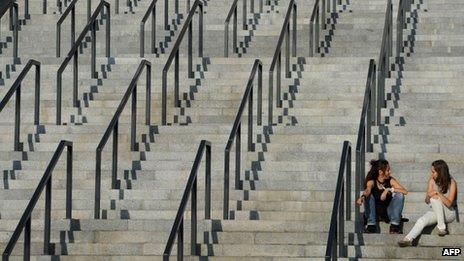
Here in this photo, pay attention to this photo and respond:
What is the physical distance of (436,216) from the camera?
1725 cm

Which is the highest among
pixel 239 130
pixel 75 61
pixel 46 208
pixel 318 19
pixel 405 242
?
pixel 318 19

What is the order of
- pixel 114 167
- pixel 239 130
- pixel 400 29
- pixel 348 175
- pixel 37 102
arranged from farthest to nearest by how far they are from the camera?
pixel 400 29 → pixel 37 102 → pixel 239 130 → pixel 114 167 → pixel 348 175

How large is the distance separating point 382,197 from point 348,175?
0.54 meters

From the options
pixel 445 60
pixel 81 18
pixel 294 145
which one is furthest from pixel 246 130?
pixel 81 18

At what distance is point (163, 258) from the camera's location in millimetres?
15930

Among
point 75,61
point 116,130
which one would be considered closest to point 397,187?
point 116,130

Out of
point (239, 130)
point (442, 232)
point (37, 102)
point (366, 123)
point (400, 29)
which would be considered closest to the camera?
point (442, 232)

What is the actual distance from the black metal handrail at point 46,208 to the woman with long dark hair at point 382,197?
2.91 m

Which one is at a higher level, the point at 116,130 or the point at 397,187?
the point at 116,130

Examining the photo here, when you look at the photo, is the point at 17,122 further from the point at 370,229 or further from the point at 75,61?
the point at 370,229

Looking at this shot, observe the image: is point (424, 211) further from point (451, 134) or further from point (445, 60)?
point (445, 60)

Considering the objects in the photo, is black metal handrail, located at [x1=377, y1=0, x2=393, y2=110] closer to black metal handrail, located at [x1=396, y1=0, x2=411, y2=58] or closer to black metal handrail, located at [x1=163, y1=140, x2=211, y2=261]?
black metal handrail, located at [x1=396, y1=0, x2=411, y2=58]

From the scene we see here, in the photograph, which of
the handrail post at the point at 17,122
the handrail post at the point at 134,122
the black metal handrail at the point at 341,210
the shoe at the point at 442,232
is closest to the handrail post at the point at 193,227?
the black metal handrail at the point at 341,210

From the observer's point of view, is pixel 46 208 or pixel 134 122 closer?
pixel 46 208
